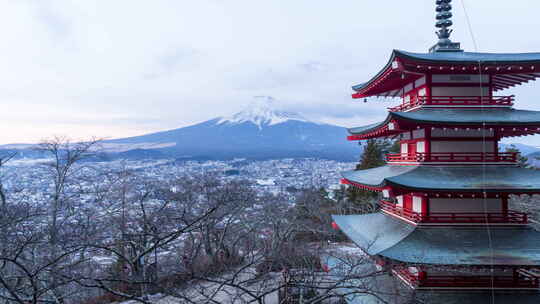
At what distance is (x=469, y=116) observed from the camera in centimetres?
886

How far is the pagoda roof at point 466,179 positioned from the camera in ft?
26.4

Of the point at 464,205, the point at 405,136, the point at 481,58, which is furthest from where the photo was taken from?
the point at 405,136

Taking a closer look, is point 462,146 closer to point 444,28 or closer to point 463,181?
point 463,181

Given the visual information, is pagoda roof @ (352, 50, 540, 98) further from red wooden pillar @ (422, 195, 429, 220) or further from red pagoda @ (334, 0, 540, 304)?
red wooden pillar @ (422, 195, 429, 220)

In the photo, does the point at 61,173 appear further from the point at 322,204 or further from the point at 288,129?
the point at 288,129

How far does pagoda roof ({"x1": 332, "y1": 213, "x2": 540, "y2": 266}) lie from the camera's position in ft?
24.8

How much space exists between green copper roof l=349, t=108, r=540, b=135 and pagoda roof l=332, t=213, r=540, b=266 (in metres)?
2.59

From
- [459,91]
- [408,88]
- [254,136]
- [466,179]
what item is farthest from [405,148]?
[254,136]

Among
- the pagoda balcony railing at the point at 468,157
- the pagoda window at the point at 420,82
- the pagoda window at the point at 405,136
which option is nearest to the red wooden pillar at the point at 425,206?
the pagoda balcony railing at the point at 468,157

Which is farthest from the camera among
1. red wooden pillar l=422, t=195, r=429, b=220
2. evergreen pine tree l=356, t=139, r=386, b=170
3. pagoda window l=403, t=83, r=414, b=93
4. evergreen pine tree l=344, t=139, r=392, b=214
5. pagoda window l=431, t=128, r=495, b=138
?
evergreen pine tree l=356, t=139, r=386, b=170

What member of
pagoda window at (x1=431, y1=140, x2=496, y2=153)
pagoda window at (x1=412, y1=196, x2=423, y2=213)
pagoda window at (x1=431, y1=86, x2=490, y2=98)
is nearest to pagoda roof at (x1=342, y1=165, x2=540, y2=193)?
pagoda window at (x1=431, y1=140, x2=496, y2=153)

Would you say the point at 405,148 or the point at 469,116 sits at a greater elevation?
the point at 469,116

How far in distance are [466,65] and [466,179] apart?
2.80 meters

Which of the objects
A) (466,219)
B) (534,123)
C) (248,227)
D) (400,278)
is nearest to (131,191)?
(248,227)
